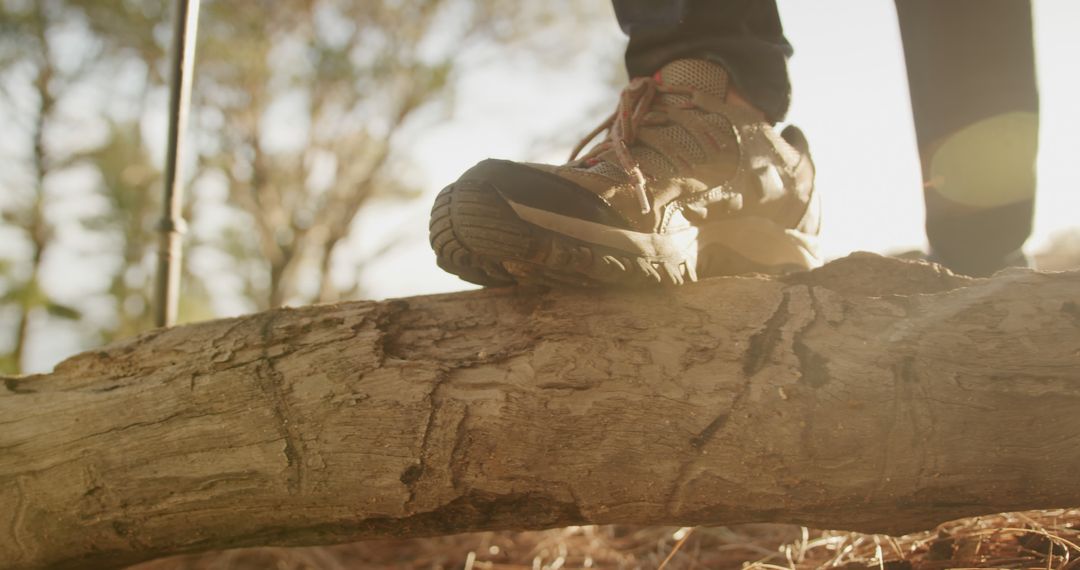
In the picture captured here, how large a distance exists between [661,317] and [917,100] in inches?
35.3

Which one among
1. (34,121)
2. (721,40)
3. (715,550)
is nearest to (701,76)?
(721,40)

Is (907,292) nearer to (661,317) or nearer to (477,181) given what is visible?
(661,317)

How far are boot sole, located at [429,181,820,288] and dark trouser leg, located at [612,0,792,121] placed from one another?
0.31 meters

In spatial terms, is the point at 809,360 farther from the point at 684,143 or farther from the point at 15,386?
the point at 15,386

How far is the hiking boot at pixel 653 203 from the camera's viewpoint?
0.87 m

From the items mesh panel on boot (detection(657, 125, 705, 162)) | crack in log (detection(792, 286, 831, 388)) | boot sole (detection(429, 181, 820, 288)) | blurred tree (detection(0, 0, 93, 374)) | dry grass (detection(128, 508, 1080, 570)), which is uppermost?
blurred tree (detection(0, 0, 93, 374))

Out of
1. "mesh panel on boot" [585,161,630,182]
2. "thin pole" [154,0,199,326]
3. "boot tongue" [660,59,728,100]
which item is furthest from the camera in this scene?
"thin pole" [154,0,199,326]

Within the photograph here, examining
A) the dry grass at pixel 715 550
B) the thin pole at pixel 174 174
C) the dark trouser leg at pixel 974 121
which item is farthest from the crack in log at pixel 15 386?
the dark trouser leg at pixel 974 121

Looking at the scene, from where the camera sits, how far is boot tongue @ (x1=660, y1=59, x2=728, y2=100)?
111cm

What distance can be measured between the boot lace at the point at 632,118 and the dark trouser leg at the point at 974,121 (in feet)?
2.02

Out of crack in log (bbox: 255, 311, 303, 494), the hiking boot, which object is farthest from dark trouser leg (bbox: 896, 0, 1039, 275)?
crack in log (bbox: 255, 311, 303, 494)

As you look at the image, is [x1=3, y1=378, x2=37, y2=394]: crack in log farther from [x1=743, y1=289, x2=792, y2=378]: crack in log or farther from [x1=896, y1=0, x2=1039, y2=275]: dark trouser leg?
[x1=896, y1=0, x2=1039, y2=275]: dark trouser leg

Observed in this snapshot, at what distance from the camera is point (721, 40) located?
1.11 m

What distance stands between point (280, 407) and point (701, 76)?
79cm
